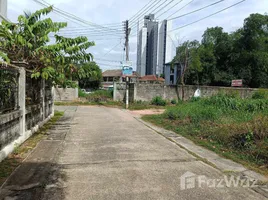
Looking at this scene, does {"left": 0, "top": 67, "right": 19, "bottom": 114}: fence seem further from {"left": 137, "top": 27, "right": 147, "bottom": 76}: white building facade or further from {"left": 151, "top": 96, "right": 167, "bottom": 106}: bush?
{"left": 137, "top": 27, "right": 147, "bottom": 76}: white building facade

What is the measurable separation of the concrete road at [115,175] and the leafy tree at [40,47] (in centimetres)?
266

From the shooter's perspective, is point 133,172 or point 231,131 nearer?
point 133,172

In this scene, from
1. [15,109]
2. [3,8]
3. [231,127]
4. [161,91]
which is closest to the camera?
[15,109]

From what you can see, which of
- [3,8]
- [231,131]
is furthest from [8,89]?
[3,8]

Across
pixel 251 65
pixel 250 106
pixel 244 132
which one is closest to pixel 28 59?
pixel 244 132

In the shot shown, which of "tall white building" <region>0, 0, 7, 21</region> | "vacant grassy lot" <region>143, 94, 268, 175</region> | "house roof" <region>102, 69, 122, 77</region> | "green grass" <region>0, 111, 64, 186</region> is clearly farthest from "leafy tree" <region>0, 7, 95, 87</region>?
"house roof" <region>102, 69, 122, 77</region>

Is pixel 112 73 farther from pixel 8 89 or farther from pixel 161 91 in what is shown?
pixel 8 89

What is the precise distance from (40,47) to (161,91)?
19535 mm

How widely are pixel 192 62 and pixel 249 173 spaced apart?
26947mm

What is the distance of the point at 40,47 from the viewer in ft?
26.5

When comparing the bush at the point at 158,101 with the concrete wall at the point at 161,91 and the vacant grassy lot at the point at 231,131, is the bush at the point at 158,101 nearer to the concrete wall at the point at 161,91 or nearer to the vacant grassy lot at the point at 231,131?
the concrete wall at the point at 161,91

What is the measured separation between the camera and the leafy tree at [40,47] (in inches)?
318

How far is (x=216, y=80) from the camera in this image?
142 ft

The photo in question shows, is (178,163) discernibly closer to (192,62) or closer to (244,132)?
(244,132)
